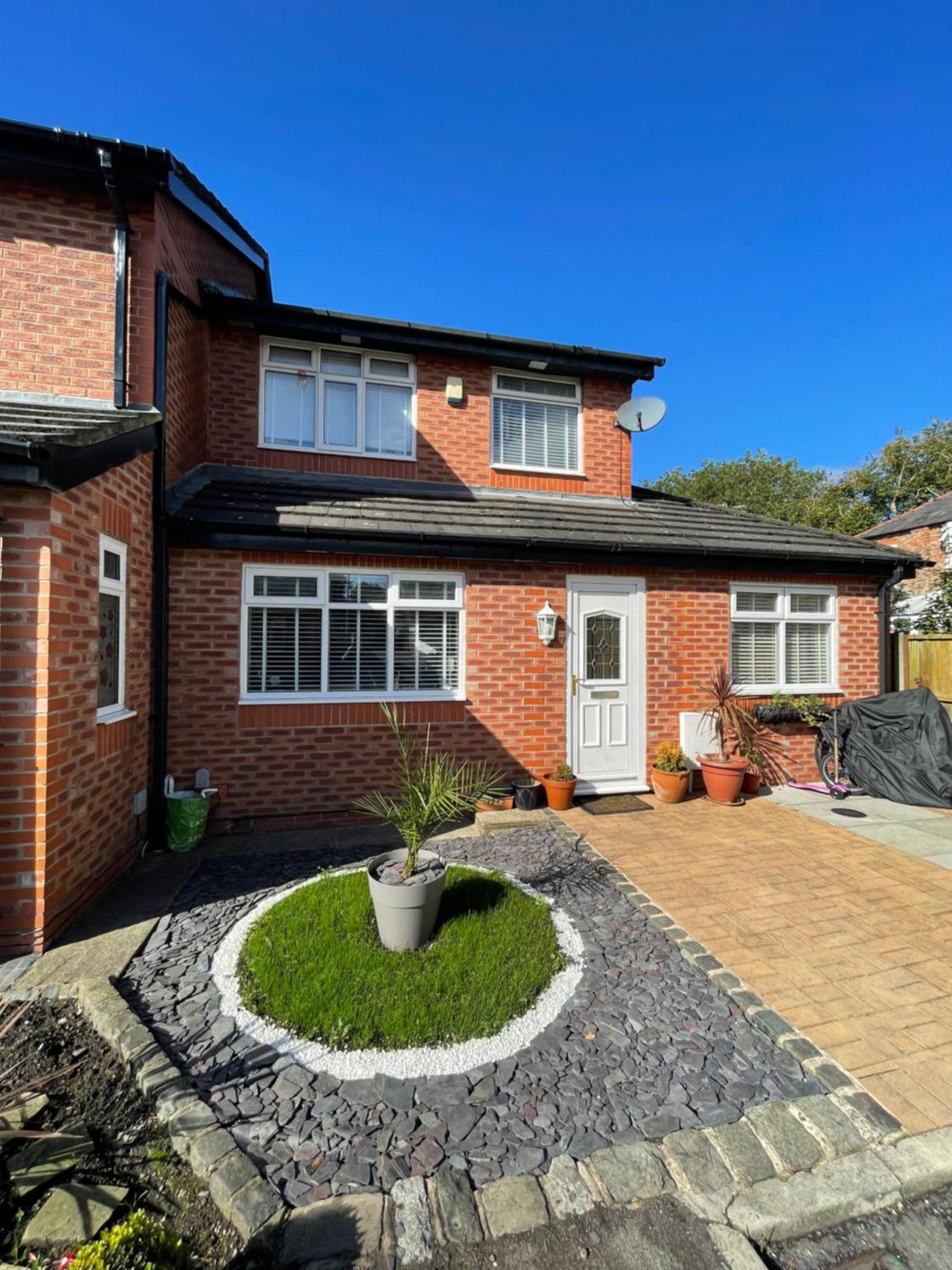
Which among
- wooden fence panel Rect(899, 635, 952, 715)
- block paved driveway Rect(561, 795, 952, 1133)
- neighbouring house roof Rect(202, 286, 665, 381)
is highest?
neighbouring house roof Rect(202, 286, 665, 381)

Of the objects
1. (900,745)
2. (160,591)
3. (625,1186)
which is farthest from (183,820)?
(900,745)

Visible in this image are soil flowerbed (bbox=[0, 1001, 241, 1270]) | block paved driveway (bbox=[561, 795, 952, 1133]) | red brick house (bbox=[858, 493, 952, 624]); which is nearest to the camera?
soil flowerbed (bbox=[0, 1001, 241, 1270])

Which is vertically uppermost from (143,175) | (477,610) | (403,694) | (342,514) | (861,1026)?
(143,175)

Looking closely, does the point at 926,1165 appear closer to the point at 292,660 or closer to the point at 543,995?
the point at 543,995

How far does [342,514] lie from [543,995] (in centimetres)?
513

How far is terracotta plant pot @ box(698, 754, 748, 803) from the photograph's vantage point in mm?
6848

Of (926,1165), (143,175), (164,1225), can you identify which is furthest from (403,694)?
(143,175)

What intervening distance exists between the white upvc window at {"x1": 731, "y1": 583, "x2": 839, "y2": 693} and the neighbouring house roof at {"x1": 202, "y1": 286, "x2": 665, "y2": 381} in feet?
12.9

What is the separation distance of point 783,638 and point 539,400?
5112mm

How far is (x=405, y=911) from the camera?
3457 millimetres

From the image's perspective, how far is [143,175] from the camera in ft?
17.3

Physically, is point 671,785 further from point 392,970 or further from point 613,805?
point 392,970

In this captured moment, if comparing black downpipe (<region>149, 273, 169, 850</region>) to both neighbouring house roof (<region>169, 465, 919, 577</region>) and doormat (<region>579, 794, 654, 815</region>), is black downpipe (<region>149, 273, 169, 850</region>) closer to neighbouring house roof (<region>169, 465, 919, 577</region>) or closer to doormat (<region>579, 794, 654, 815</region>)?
neighbouring house roof (<region>169, 465, 919, 577</region>)

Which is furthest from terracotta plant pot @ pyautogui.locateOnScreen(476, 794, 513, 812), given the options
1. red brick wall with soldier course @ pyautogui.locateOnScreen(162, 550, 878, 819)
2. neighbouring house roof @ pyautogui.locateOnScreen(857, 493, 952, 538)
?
neighbouring house roof @ pyautogui.locateOnScreen(857, 493, 952, 538)
